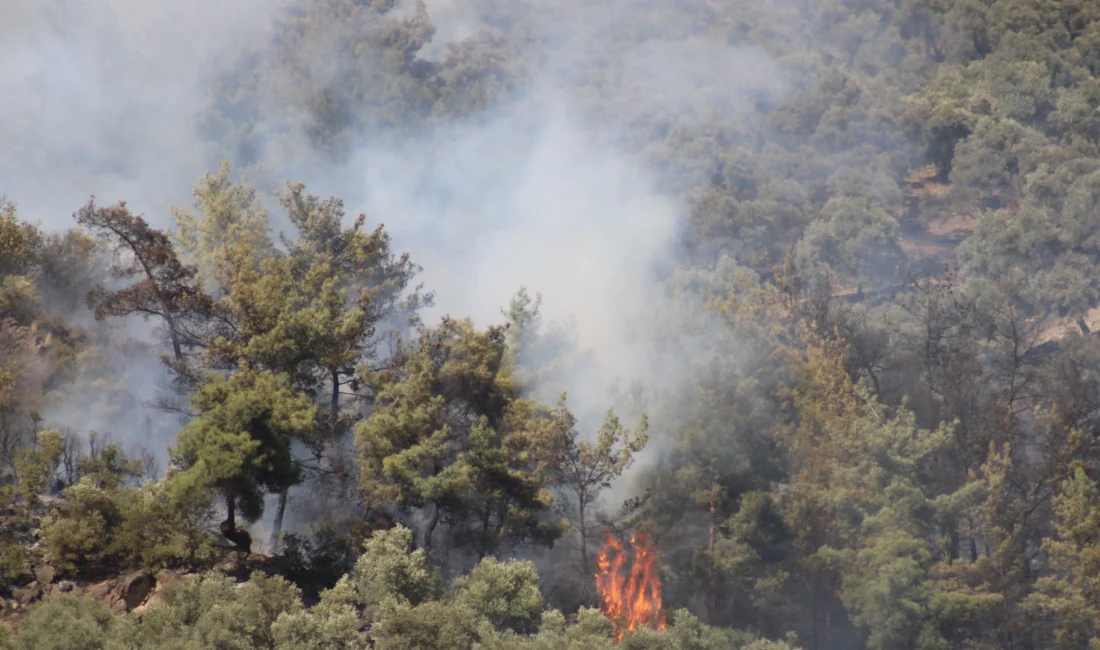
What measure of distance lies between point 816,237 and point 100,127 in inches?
2348

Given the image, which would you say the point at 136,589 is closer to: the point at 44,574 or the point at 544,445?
the point at 44,574

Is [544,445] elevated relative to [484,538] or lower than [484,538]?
elevated

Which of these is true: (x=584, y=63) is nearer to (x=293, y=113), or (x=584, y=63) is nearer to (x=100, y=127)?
(x=293, y=113)

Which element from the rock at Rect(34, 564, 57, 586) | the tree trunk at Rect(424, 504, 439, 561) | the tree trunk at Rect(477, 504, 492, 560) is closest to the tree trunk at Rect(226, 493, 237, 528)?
the rock at Rect(34, 564, 57, 586)

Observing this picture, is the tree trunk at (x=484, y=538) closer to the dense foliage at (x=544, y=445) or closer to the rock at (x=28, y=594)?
the dense foliage at (x=544, y=445)

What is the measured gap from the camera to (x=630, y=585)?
188ft

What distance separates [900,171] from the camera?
128 metres

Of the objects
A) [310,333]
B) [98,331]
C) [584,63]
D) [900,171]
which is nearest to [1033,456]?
[310,333]

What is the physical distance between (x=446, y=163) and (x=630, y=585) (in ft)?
255

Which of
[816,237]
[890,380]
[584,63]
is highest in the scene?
[584,63]

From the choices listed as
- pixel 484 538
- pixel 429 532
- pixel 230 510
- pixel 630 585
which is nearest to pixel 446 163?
pixel 630 585

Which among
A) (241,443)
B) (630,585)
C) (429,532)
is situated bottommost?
(429,532)

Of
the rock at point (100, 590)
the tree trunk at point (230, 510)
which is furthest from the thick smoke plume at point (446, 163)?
the rock at point (100, 590)

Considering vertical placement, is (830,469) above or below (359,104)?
below
